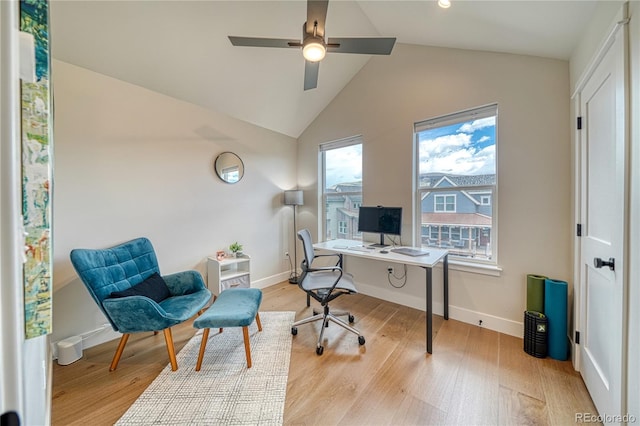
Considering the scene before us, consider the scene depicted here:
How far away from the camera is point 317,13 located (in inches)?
61.4

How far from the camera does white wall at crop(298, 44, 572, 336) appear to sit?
2092 millimetres

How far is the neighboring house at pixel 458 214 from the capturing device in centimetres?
250

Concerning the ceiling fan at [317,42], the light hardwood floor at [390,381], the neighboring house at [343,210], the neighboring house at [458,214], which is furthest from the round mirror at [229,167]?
the neighboring house at [458,214]

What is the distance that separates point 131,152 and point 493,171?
11.9 ft

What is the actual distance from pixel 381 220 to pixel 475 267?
1.08 metres

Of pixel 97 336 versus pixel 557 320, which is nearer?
pixel 557 320

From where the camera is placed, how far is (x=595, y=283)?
1.57 m

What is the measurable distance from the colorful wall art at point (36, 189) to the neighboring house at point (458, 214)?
2.96 m

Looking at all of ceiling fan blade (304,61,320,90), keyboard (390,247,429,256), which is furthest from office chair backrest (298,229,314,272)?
ceiling fan blade (304,61,320,90)

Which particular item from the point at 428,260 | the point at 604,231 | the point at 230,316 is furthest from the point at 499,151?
the point at 230,316

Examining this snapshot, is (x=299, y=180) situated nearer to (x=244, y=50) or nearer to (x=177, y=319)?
(x=244, y=50)

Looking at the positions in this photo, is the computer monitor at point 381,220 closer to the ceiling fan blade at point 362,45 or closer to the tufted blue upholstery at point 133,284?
the ceiling fan blade at point 362,45

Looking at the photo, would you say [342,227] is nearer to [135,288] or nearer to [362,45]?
[362,45]

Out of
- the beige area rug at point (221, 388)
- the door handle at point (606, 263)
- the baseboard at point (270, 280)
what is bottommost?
the beige area rug at point (221, 388)
